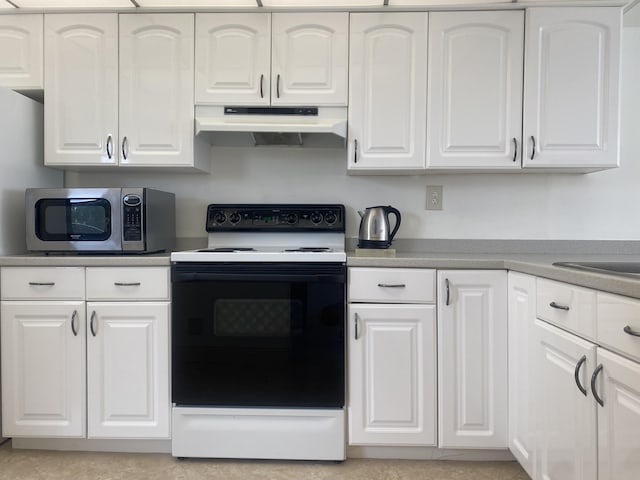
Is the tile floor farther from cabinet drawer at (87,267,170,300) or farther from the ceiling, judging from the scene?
the ceiling

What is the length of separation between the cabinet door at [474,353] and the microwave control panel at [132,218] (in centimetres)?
131

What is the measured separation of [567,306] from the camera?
50.6 inches

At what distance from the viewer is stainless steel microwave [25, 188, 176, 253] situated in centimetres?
194

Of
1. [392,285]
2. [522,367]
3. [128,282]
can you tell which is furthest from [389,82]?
[128,282]

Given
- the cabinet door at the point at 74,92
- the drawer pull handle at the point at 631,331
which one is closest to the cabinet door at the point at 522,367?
the drawer pull handle at the point at 631,331

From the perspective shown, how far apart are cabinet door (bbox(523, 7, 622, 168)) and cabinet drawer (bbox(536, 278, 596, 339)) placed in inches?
Result: 33.7

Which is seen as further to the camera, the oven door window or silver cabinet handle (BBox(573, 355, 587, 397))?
the oven door window

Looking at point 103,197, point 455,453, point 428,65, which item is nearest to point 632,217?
point 428,65

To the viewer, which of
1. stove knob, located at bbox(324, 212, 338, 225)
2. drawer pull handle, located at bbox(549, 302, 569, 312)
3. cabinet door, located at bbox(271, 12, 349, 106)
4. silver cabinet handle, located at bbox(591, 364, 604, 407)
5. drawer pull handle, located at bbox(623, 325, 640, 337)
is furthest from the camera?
stove knob, located at bbox(324, 212, 338, 225)

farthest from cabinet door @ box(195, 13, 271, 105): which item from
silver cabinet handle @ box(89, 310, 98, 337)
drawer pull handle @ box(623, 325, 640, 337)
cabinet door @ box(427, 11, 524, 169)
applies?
drawer pull handle @ box(623, 325, 640, 337)

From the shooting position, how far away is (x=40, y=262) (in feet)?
6.04

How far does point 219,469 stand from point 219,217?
3.83 feet

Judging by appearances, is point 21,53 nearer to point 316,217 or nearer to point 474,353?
point 316,217

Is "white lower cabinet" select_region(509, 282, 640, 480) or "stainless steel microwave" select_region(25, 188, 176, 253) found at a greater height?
"stainless steel microwave" select_region(25, 188, 176, 253)
